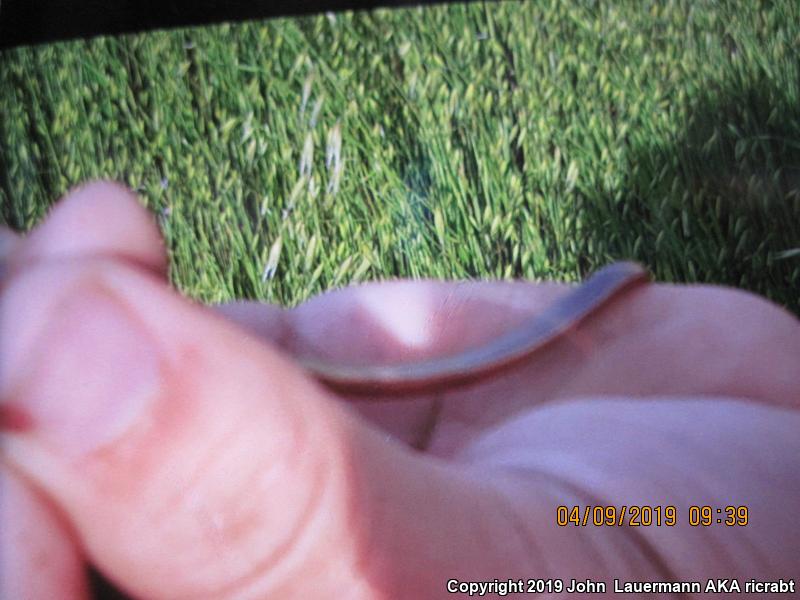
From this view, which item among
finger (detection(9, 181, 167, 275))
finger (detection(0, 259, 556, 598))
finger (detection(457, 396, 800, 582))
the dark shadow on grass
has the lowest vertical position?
finger (detection(457, 396, 800, 582))

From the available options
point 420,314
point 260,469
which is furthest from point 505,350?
point 260,469

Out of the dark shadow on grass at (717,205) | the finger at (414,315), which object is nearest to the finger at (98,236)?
the finger at (414,315)

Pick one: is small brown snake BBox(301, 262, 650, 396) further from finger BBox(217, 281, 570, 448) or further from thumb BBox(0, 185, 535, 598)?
thumb BBox(0, 185, 535, 598)

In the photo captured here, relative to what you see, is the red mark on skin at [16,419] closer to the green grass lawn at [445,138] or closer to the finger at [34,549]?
the finger at [34,549]

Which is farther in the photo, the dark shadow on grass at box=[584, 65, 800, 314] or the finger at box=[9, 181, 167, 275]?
the dark shadow on grass at box=[584, 65, 800, 314]

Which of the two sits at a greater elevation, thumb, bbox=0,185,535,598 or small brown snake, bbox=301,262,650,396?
thumb, bbox=0,185,535,598

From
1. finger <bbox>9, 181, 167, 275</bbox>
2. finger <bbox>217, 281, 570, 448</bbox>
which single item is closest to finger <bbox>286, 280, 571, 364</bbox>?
finger <bbox>217, 281, 570, 448</bbox>
